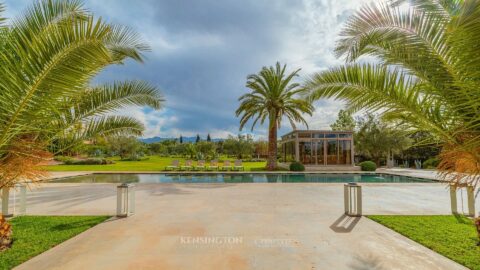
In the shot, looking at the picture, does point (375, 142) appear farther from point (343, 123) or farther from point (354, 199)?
point (354, 199)

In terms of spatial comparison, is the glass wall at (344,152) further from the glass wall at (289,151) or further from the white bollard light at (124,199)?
the white bollard light at (124,199)

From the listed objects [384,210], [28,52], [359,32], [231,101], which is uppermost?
[231,101]

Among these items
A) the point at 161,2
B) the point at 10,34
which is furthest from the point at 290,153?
the point at 10,34

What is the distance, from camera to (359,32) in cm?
386

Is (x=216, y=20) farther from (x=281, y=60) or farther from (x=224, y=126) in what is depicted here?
(x=224, y=126)

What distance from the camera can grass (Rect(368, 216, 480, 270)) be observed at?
3.99 meters

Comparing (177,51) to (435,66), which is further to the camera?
(177,51)

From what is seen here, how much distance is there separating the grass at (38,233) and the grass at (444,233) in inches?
259

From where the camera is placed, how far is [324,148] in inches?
934

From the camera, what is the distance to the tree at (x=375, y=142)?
26.0m

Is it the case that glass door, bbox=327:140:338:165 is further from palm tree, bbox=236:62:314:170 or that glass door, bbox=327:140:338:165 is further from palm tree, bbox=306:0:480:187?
palm tree, bbox=306:0:480:187

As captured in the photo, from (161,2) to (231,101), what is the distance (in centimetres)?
1379

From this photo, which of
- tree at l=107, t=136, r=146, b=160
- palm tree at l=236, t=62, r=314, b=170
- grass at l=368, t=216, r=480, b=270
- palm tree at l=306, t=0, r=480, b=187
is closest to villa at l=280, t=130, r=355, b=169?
palm tree at l=236, t=62, r=314, b=170

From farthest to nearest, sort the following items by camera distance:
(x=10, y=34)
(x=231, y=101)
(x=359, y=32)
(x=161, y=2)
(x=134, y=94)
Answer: (x=231, y=101), (x=161, y=2), (x=134, y=94), (x=359, y=32), (x=10, y=34)
